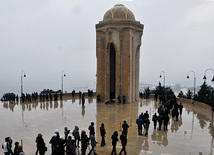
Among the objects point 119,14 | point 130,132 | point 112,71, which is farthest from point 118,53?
point 130,132

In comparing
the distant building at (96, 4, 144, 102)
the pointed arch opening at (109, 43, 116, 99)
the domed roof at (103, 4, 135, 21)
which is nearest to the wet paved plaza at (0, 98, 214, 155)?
the distant building at (96, 4, 144, 102)

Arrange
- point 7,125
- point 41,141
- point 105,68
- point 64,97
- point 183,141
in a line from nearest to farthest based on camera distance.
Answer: point 41,141 < point 183,141 < point 7,125 < point 105,68 < point 64,97

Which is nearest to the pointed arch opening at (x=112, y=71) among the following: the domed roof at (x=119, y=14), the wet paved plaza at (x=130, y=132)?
the domed roof at (x=119, y=14)

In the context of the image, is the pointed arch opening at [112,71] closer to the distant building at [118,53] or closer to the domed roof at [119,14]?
the distant building at [118,53]

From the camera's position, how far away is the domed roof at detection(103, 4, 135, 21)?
91.0 feet

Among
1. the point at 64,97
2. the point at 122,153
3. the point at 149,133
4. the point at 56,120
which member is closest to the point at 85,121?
the point at 56,120

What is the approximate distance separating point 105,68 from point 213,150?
1888 centimetres

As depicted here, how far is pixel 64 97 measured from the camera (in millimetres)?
32812

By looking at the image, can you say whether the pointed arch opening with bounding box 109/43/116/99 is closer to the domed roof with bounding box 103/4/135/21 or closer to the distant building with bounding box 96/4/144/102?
the distant building with bounding box 96/4/144/102

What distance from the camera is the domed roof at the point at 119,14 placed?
2773 cm

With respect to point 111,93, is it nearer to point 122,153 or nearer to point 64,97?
point 64,97

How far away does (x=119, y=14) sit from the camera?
91.2 feet

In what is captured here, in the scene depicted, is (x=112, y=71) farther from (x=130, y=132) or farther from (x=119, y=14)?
(x=130, y=132)

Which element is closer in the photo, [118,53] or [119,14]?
[118,53]
